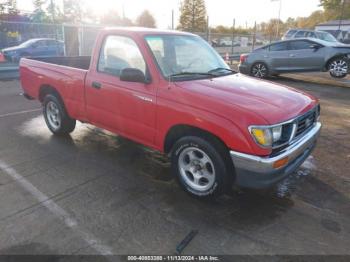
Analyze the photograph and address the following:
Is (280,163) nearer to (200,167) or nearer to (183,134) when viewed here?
(200,167)

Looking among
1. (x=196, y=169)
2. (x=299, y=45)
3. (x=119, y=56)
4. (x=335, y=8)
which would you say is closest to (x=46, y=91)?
(x=119, y=56)

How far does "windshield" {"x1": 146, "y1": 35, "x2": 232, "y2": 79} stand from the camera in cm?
392

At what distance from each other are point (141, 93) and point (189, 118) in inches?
31.4

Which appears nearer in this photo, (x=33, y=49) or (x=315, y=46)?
(x=315, y=46)

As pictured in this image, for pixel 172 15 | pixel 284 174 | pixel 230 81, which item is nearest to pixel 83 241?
pixel 284 174

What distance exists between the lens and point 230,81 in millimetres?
3996

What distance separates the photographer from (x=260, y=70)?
13.2 metres

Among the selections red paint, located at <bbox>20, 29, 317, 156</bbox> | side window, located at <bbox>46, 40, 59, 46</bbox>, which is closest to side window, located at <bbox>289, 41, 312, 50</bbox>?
red paint, located at <bbox>20, 29, 317, 156</bbox>

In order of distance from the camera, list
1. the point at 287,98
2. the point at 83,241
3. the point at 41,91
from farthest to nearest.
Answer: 1. the point at 41,91
2. the point at 287,98
3. the point at 83,241

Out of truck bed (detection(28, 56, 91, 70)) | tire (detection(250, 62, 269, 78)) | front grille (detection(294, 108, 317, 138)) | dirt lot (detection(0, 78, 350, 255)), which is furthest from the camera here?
tire (detection(250, 62, 269, 78))

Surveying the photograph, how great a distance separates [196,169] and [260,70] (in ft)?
34.4

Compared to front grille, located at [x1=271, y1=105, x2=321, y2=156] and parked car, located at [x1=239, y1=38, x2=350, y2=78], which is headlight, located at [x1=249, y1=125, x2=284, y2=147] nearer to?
front grille, located at [x1=271, y1=105, x2=321, y2=156]

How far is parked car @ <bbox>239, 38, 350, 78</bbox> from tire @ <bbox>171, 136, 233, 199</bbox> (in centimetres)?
1016

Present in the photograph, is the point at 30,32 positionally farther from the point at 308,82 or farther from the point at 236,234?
the point at 236,234
